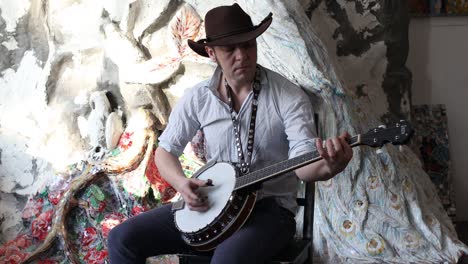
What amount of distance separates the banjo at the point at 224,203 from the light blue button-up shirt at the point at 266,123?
96 mm

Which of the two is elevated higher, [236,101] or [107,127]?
[236,101]

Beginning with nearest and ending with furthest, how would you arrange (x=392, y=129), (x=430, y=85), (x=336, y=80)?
(x=392, y=129)
(x=336, y=80)
(x=430, y=85)

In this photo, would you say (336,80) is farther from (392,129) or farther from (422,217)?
(392,129)

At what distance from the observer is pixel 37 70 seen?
402 centimetres

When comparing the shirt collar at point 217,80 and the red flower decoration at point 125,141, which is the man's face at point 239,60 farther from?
the red flower decoration at point 125,141

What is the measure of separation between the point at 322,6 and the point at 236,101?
67.7 inches

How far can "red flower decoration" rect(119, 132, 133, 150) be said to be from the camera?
3633 mm

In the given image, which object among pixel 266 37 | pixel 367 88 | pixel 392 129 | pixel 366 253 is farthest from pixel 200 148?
pixel 392 129

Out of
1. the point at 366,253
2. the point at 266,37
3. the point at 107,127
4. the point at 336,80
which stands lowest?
the point at 366,253

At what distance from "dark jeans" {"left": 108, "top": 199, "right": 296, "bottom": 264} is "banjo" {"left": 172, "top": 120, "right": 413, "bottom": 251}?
1.6 inches

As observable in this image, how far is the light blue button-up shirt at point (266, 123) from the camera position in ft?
7.02

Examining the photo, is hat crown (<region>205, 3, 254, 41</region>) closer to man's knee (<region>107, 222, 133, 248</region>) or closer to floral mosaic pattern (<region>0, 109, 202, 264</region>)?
man's knee (<region>107, 222, 133, 248</region>)

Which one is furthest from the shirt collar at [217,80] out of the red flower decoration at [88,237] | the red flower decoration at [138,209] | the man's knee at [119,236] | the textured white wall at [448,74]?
the textured white wall at [448,74]

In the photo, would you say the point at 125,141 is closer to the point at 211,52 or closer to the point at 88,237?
the point at 88,237
